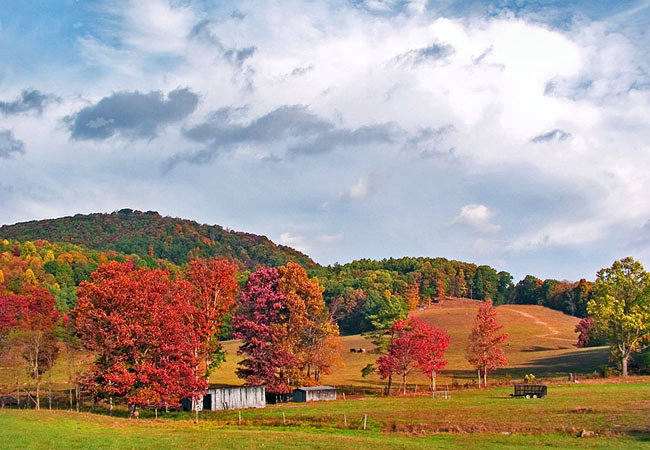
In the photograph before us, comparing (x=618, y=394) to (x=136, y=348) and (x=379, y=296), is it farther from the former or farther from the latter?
(x=379, y=296)

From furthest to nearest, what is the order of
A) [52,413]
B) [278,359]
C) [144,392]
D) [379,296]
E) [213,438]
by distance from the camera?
[379,296], [278,359], [144,392], [52,413], [213,438]

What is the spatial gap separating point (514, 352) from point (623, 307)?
121ft

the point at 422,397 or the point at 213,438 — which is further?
the point at 422,397

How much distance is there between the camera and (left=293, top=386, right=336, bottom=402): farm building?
2562 inches

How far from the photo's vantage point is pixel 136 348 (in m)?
50.9

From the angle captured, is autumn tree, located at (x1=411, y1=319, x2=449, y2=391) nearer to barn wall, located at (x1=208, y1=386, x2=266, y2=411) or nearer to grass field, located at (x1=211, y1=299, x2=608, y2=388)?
grass field, located at (x1=211, y1=299, x2=608, y2=388)

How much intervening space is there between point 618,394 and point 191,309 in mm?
43844

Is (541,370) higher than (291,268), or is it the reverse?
(291,268)

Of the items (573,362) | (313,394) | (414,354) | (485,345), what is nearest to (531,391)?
(414,354)

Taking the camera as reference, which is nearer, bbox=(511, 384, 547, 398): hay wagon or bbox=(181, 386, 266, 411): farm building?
bbox=(511, 384, 547, 398): hay wagon

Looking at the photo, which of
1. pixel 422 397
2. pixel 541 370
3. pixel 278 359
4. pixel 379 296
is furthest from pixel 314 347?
pixel 379 296

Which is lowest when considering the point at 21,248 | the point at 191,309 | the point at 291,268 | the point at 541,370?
the point at 541,370

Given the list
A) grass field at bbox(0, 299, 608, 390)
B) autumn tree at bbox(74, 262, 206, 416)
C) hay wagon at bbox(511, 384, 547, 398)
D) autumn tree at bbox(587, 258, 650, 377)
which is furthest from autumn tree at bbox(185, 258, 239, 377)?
autumn tree at bbox(587, 258, 650, 377)

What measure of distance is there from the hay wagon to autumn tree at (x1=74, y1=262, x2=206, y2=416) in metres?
33.4
